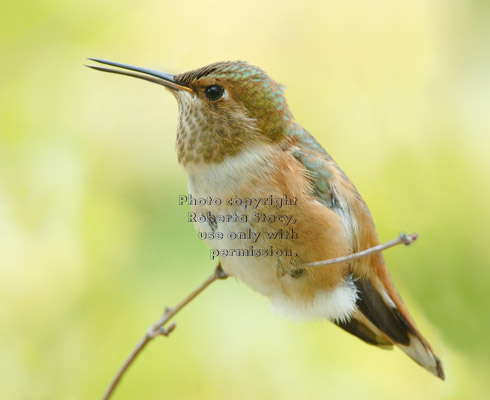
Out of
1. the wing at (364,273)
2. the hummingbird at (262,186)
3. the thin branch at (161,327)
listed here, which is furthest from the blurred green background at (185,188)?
the thin branch at (161,327)

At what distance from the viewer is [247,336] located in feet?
9.05

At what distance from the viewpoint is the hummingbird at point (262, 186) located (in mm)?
2045

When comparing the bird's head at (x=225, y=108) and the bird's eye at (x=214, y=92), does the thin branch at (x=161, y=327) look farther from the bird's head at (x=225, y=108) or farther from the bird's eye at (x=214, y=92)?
the bird's eye at (x=214, y=92)

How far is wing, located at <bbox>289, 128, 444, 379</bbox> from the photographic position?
218cm

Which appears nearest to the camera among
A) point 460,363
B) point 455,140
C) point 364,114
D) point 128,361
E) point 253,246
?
point 128,361

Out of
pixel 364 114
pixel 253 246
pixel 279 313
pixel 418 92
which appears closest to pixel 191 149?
pixel 253 246

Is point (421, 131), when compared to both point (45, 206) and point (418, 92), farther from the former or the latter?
point (45, 206)

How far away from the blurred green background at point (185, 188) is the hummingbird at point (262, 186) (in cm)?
46

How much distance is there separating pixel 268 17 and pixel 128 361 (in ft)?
6.71

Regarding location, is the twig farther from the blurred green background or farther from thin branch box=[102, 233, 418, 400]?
the blurred green background

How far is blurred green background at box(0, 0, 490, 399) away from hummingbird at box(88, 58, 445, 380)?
455mm

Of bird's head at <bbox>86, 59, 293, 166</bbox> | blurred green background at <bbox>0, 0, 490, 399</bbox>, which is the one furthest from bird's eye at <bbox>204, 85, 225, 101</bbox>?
blurred green background at <bbox>0, 0, 490, 399</bbox>

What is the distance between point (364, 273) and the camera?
2.30 metres

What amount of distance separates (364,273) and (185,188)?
3.00ft
